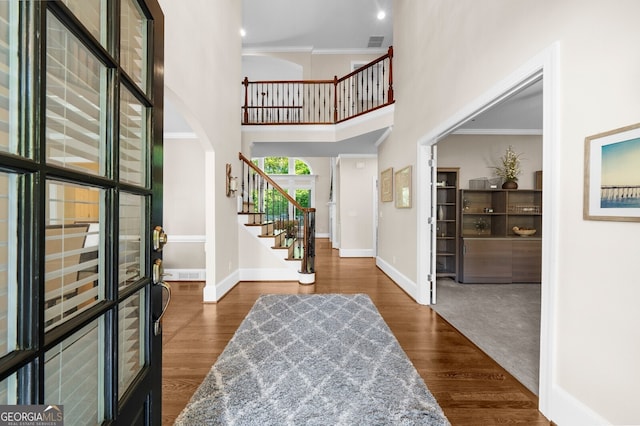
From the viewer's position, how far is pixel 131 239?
0.95 m

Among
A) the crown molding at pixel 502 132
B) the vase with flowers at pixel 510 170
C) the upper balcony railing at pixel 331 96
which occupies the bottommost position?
the vase with flowers at pixel 510 170

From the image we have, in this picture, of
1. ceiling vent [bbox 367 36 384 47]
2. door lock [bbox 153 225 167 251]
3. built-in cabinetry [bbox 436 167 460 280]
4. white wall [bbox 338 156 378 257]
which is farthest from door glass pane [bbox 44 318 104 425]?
ceiling vent [bbox 367 36 384 47]

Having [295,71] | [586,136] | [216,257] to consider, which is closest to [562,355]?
[586,136]

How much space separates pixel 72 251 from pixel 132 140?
17.4 inches

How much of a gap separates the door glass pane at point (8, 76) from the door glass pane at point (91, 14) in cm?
19

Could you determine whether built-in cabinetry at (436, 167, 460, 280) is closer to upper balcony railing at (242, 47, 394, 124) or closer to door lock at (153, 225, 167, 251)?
upper balcony railing at (242, 47, 394, 124)

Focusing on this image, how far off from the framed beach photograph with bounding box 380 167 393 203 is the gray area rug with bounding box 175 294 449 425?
8.68ft

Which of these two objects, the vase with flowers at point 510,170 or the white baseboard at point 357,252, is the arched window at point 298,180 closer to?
the white baseboard at point 357,252

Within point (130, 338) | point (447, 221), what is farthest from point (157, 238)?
point (447, 221)

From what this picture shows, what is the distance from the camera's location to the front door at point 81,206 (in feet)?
1.66

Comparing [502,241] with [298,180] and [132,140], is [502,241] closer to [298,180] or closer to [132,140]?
[132,140]

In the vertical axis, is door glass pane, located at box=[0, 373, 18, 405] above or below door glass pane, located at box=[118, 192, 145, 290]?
below

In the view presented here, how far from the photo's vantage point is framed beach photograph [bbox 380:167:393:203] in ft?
16.7

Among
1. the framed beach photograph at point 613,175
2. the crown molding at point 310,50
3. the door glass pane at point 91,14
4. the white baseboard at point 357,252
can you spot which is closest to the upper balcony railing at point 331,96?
the crown molding at point 310,50
